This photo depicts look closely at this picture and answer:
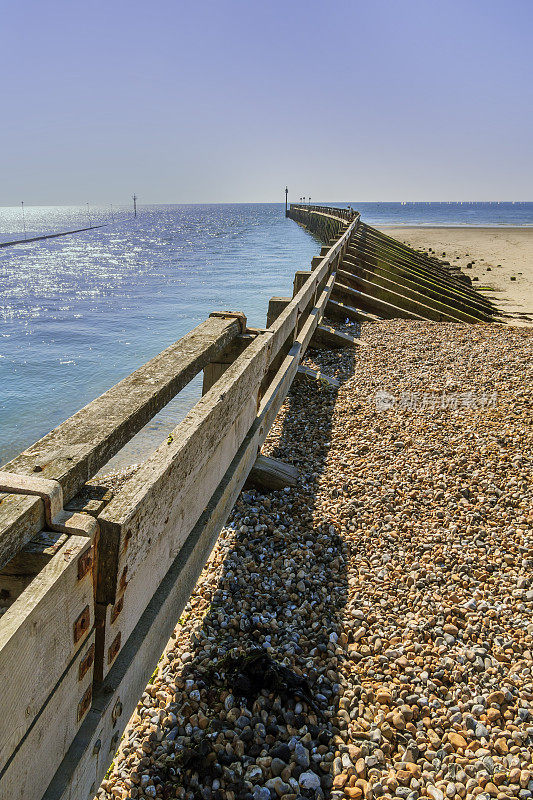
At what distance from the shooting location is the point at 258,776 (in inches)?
104

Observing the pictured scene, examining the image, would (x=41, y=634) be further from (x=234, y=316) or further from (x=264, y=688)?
(x=234, y=316)

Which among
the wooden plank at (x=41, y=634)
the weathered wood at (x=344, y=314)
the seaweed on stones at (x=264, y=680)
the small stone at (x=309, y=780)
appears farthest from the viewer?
the weathered wood at (x=344, y=314)

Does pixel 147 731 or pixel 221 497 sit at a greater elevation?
pixel 221 497

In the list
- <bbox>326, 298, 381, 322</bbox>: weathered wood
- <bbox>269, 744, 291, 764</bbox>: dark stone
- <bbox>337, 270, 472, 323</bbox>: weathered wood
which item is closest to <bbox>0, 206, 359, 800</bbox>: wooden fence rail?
<bbox>269, 744, 291, 764</bbox>: dark stone

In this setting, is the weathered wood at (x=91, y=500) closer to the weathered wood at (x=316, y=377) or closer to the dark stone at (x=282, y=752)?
the dark stone at (x=282, y=752)

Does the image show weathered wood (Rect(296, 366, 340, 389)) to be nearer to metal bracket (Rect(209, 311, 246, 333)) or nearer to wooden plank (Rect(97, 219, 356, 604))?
metal bracket (Rect(209, 311, 246, 333))

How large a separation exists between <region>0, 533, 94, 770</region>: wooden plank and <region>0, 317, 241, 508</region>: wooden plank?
0.28m

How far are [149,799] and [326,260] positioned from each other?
8.48m

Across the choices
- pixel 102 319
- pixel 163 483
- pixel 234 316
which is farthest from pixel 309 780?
pixel 102 319

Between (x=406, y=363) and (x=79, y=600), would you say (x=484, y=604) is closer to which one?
(x=79, y=600)

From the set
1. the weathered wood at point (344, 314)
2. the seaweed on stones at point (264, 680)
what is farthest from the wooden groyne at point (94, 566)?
the weathered wood at point (344, 314)

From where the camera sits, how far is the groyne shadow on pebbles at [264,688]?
2689 mm

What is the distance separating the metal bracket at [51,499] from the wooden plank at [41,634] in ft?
0.12

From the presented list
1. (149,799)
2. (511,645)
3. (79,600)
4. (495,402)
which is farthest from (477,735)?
(495,402)
